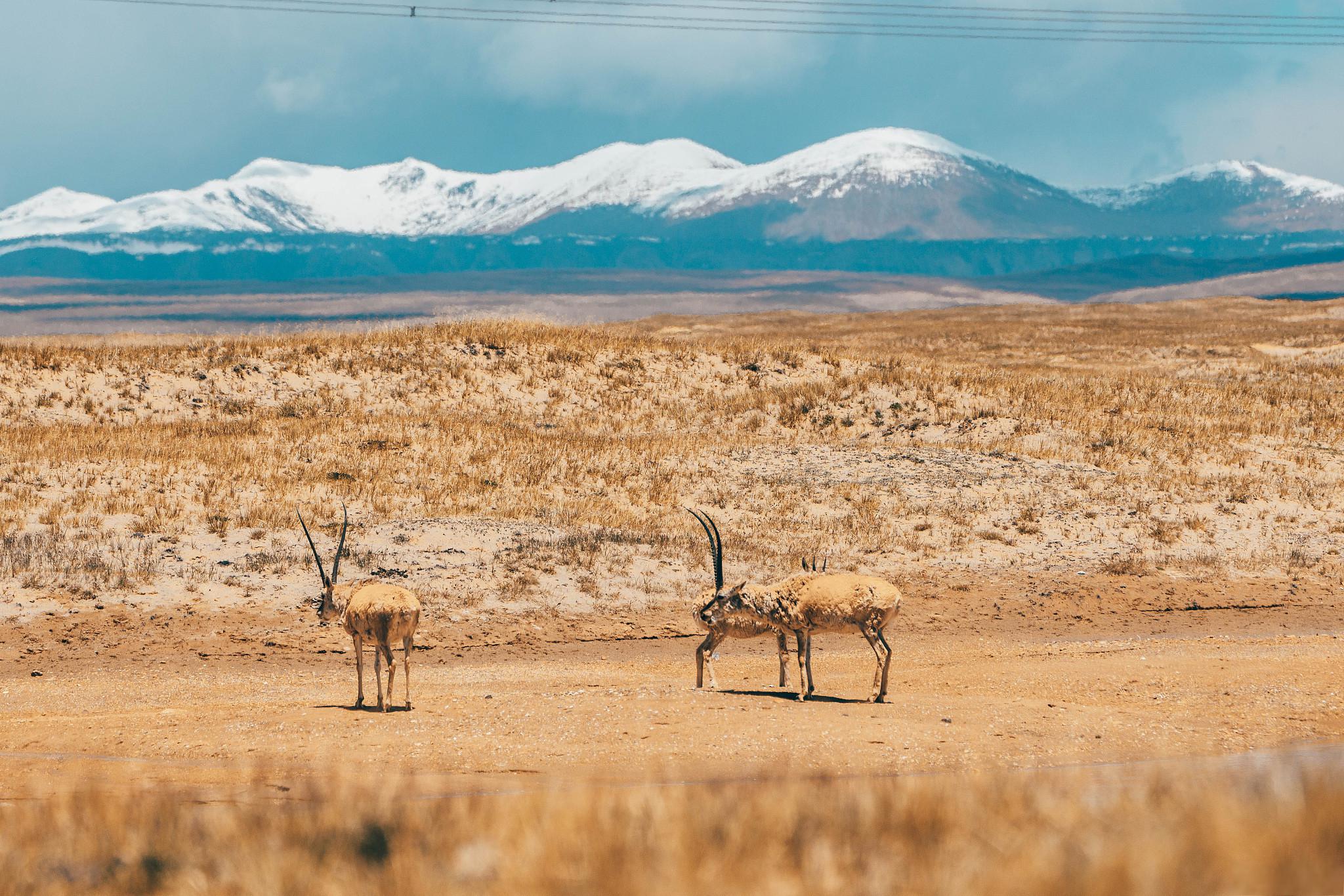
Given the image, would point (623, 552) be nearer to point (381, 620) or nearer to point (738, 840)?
point (381, 620)

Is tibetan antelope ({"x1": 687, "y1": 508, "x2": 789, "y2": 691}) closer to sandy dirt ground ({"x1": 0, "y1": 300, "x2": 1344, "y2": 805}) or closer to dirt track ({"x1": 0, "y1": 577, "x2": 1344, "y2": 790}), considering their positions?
dirt track ({"x1": 0, "y1": 577, "x2": 1344, "y2": 790})

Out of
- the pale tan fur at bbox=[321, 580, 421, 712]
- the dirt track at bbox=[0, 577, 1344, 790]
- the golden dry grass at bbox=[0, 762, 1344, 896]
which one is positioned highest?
the golden dry grass at bbox=[0, 762, 1344, 896]

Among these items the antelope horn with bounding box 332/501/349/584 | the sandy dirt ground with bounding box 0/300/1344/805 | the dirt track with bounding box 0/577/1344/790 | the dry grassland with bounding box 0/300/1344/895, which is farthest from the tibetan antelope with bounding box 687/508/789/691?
the antelope horn with bounding box 332/501/349/584

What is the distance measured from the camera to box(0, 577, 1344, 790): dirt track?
930cm

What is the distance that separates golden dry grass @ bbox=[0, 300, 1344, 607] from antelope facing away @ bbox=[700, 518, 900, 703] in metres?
7.94

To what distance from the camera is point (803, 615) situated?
1271cm

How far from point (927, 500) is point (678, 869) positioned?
932 inches

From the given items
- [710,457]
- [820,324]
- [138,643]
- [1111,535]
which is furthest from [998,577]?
[820,324]

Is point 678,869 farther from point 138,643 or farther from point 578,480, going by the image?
point 578,480

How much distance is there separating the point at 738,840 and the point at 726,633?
10.2 metres

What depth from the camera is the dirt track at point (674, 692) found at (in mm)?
9297

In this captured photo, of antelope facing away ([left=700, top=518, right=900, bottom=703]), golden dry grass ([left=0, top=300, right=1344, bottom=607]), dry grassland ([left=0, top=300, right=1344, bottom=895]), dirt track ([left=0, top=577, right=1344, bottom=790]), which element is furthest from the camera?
golden dry grass ([left=0, top=300, right=1344, bottom=607])

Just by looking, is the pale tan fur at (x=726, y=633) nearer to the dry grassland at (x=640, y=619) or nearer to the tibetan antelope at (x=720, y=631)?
the tibetan antelope at (x=720, y=631)

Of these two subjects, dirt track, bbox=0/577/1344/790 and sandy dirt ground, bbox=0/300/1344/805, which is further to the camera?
sandy dirt ground, bbox=0/300/1344/805
